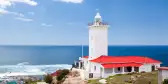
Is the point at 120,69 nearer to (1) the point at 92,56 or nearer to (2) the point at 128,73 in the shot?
(2) the point at 128,73

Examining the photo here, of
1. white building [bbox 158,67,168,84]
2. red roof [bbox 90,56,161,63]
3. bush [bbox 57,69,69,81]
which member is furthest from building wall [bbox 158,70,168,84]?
bush [bbox 57,69,69,81]

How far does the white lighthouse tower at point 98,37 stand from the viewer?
38.7m

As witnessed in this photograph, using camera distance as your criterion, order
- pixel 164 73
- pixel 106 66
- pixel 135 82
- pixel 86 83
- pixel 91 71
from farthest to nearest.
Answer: pixel 91 71
pixel 106 66
pixel 86 83
pixel 135 82
pixel 164 73

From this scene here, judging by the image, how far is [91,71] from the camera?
37062 mm

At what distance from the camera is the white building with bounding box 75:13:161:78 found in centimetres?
3509

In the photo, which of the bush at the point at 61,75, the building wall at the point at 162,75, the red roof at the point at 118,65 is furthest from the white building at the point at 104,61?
the building wall at the point at 162,75

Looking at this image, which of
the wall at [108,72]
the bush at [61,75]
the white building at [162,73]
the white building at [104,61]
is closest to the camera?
the white building at [162,73]

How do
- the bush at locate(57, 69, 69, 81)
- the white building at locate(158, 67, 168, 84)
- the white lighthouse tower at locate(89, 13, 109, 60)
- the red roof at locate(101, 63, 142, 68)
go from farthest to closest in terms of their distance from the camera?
the white lighthouse tower at locate(89, 13, 109, 60) → the bush at locate(57, 69, 69, 81) → the red roof at locate(101, 63, 142, 68) → the white building at locate(158, 67, 168, 84)

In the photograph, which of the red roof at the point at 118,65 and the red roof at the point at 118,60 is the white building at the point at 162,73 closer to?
the red roof at the point at 118,65

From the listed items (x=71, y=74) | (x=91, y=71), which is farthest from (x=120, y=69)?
(x=71, y=74)

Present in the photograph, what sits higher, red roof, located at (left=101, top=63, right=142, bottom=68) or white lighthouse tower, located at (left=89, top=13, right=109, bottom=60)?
white lighthouse tower, located at (left=89, top=13, right=109, bottom=60)

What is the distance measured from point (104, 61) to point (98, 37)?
4.83 meters

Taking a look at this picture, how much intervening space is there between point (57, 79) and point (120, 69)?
26.4 feet

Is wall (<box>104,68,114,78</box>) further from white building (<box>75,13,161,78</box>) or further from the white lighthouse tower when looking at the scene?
A: the white lighthouse tower
